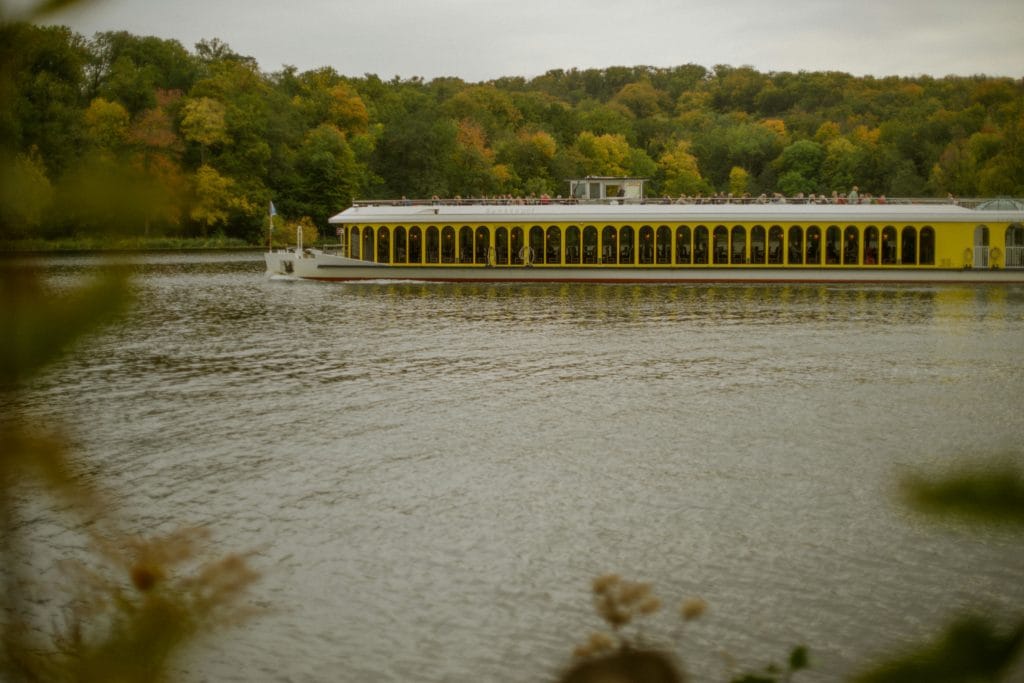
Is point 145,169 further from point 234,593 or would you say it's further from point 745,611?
point 745,611

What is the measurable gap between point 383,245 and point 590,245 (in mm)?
8991

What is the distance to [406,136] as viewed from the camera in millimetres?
92188

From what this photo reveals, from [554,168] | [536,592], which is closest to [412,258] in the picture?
[536,592]

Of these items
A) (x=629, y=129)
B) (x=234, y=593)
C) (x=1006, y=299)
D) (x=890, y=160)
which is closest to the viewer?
(x=234, y=593)

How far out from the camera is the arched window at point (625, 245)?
149ft

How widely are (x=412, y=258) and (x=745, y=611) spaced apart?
3997cm

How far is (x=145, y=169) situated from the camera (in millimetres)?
1166

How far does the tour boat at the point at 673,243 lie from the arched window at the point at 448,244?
0.17 ft

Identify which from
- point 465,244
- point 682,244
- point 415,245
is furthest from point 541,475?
point 415,245

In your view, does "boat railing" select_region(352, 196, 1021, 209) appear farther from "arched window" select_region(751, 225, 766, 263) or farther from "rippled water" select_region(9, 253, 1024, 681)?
"rippled water" select_region(9, 253, 1024, 681)

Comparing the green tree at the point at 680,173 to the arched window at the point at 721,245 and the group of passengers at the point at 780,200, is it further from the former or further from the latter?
the arched window at the point at 721,245

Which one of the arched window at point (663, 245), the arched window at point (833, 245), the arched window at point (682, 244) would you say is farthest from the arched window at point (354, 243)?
the arched window at point (833, 245)

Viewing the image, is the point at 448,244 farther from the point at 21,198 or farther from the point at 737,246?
the point at 21,198

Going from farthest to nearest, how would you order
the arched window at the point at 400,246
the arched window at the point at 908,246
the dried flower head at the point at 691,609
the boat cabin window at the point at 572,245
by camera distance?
the arched window at the point at 400,246 < the boat cabin window at the point at 572,245 < the arched window at the point at 908,246 < the dried flower head at the point at 691,609
